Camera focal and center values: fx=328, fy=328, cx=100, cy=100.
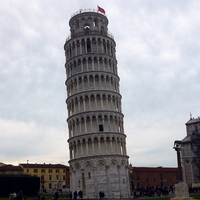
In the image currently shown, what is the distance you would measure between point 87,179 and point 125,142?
32.3 feet

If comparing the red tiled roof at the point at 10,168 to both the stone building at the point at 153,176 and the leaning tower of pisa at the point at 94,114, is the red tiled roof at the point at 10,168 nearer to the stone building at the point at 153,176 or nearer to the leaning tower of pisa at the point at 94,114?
the stone building at the point at 153,176

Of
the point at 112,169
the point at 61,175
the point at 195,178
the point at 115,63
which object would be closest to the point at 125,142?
the point at 112,169

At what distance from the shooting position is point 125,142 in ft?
195

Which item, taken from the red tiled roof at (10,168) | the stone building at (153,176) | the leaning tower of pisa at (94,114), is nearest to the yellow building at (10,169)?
the red tiled roof at (10,168)

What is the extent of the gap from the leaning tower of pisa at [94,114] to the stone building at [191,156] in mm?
23721

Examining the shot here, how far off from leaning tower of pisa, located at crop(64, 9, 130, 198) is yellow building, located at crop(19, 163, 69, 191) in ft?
175

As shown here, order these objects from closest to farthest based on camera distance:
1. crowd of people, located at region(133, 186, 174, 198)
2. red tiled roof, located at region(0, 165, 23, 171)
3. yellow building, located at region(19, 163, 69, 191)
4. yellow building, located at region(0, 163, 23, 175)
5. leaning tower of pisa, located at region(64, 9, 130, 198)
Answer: crowd of people, located at region(133, 186, 174, 198) → leaning tower of pisa, located at region(64, 9, 130, 198) → yellow building, located at region(0, 163, 23, 175) → red tiled roof, located at region(0, 165, 23, 171) → yellow building, located at region(19, 163, 69, 191)

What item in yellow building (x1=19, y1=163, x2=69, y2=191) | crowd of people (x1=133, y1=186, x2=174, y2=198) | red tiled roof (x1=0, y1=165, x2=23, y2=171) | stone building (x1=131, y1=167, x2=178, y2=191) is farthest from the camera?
yellow building (x1=19, y1=163, x2=69, y2=191)

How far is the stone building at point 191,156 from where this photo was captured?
7486 centimetres

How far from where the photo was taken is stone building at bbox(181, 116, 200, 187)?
7486 cm

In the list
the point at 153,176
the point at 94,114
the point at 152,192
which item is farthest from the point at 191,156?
the point at 94,114

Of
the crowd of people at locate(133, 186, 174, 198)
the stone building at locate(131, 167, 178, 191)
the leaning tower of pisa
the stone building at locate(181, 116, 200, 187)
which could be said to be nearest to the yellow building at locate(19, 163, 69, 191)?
the stone building at locate(131, 167, 178, 191)

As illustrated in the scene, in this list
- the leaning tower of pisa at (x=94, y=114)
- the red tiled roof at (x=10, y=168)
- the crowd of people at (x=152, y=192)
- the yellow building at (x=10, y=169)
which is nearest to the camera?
the crowd of people at (x=152, y=192)

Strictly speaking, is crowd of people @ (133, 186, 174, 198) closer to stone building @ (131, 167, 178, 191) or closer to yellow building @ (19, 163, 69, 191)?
stone building @ (131, 167, 178, 191)
